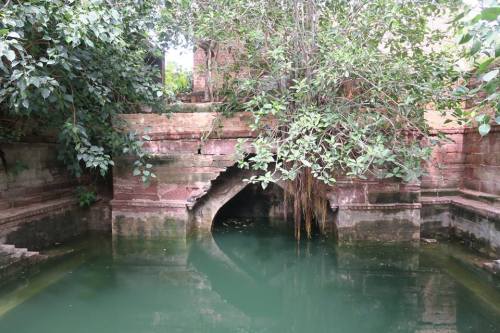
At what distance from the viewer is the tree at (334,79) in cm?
472

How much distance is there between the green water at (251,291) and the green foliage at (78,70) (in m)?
1.58

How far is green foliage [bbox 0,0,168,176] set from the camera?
3715mm

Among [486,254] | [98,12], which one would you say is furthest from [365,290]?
[98,12]

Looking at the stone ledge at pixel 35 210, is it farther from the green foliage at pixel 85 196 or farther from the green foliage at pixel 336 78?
the green foliage at pixel 336 78

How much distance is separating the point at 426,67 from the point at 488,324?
3216 millimetres

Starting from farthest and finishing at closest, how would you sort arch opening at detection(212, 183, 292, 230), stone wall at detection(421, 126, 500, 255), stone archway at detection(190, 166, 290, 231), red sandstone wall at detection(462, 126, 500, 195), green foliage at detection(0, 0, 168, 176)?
arch opening at detection(212, 183, 292, 230) < stone archway at detection(190, 166, 290, 231) < red sandstone wall at detection(462, 126, 500, 195) < stone wall at detection(421, 126, 500, 255) < green foliage at detection(0, 0, 168, 176)

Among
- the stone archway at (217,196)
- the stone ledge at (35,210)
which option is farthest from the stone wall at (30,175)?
the stone archway at (217,196)

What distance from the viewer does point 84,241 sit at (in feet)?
20.2

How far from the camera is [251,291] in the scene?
456 centimetres

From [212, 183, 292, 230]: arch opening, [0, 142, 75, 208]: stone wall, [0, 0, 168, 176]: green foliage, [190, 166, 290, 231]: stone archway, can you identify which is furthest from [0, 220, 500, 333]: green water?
[212, 183, 292, 230]: arch opening

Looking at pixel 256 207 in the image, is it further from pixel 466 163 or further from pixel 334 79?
pixel 334 79

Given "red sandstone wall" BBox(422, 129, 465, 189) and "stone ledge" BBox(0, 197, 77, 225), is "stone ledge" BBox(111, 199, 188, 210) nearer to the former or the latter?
"stone ledge" BBox(0, 197, 77, 225)

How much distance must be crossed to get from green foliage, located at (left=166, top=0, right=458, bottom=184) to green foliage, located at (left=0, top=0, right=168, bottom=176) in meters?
1.00

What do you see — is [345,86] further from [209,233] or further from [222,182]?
[209,233]
